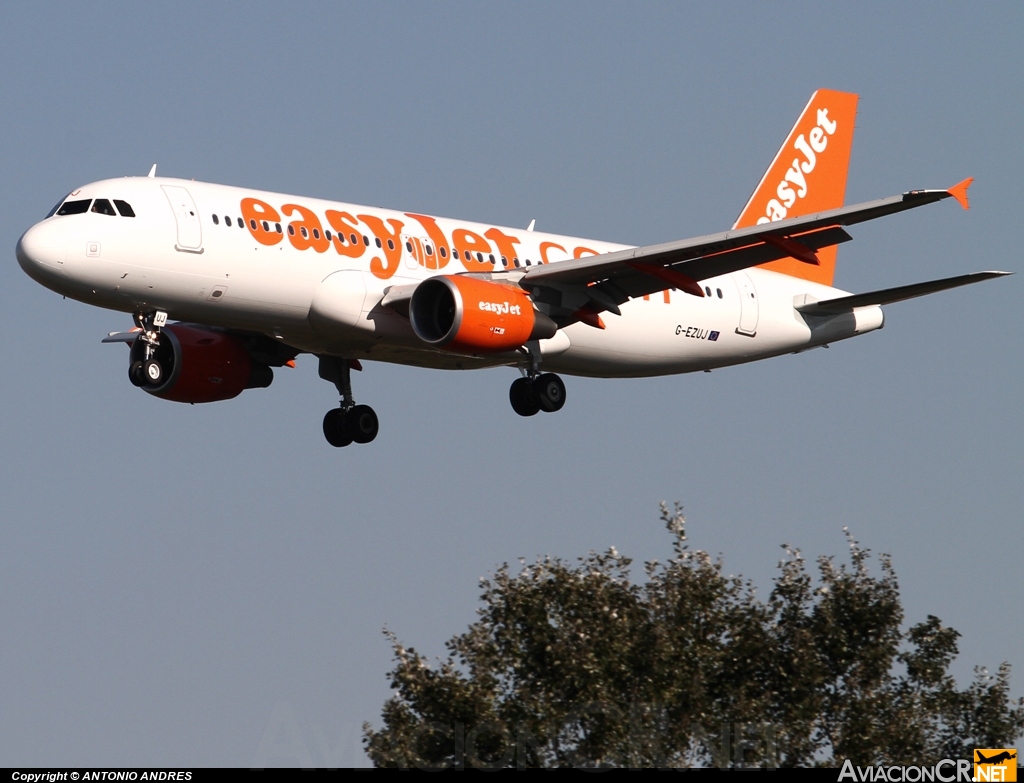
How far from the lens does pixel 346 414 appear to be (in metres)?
45.6

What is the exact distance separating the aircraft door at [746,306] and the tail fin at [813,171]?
9.22ft

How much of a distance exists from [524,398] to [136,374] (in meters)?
8.79

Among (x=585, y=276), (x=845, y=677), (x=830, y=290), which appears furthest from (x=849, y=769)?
(x=830, y=290)

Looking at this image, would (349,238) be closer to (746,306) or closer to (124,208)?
(124,208)

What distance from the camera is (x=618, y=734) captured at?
34.1 metres

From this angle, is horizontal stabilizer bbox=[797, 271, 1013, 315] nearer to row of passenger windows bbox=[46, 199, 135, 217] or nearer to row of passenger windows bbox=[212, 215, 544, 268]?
row of passenger windows bbox=[212, 215, 544, 268]

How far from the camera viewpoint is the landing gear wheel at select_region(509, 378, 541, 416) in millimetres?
43750

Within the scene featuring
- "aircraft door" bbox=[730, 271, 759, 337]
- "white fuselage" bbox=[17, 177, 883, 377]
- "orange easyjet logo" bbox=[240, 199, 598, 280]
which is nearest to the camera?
"white fuselage" bbox=[17, 177, 883, 377]

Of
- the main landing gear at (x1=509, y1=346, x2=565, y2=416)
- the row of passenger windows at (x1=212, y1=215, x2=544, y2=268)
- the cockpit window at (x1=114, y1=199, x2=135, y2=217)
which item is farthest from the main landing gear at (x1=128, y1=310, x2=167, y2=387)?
the main landing gear at (x1=509, y1=346, x2=565, y2=416)

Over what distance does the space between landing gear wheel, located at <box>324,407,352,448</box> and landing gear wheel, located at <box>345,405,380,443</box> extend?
0.37 ft

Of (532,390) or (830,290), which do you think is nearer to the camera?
(532,390)

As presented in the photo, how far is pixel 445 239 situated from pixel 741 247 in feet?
21.4

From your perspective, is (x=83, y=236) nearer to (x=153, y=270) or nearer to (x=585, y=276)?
(x=153, y=270)

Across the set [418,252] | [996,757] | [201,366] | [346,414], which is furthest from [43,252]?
[996,757]
